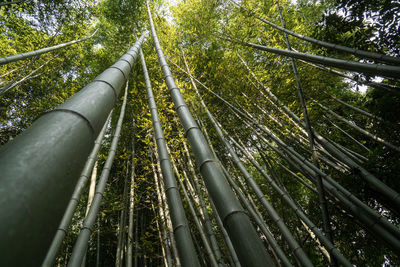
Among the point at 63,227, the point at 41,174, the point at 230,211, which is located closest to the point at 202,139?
the point at 230,211

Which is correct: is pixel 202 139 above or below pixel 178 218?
above

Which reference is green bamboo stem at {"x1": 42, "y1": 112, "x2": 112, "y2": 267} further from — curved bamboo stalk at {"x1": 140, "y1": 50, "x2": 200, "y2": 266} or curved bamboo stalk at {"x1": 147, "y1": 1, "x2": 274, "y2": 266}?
curved bamboo stalk at {"x1": 147, "y1": 1, "x2": 274, "y2": 266}

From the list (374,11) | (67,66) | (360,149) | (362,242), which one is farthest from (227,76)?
(67,66)

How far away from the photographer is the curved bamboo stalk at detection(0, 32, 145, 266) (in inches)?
15.8

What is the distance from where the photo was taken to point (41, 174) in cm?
51

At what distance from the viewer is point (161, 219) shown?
3.34 metres

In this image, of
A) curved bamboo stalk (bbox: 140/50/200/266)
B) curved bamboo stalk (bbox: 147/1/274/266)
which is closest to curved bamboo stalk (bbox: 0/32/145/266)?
curved bamboo stalk (bbox: 147/1/274/266)

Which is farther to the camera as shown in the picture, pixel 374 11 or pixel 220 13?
pixel 220 13

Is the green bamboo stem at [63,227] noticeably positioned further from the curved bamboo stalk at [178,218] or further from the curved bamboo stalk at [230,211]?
the curved bamboo stalk at [230,211]

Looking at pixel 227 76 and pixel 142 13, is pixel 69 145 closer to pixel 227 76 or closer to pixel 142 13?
pixel 227 76

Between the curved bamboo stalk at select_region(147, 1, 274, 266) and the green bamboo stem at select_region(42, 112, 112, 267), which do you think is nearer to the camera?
the curved bamboo stalk at select_region(147, 1, 274, 266)

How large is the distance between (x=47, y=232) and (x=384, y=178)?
278 centimetres

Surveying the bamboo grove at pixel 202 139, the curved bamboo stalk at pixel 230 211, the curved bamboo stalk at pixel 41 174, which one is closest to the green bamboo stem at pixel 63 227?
the bamboo grove at pixel 202 139

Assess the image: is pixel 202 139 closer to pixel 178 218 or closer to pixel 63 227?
pixel 178 218
